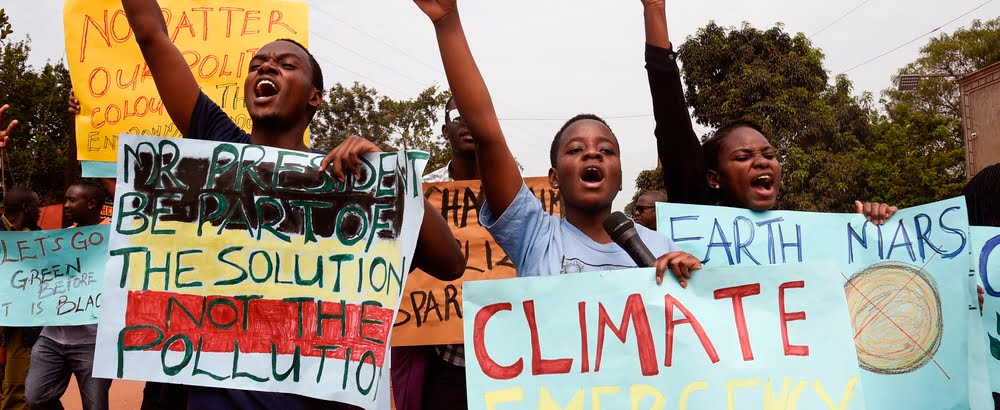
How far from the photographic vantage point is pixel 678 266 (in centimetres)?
216

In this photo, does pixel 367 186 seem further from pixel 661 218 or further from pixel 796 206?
pixel 796 206

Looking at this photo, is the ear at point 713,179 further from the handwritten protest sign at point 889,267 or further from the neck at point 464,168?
the neck at point 464,168

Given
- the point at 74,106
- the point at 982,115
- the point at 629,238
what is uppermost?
the point at 982,115

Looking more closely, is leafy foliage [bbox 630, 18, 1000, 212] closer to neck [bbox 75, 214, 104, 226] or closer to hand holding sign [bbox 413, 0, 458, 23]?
Answer: neck [bbox 75, 214, 104, 226]

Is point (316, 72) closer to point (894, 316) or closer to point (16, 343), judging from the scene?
point (894, 316)

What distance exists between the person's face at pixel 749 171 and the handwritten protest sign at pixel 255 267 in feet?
4.01

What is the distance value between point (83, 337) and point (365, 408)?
334cm

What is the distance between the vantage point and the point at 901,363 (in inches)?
103

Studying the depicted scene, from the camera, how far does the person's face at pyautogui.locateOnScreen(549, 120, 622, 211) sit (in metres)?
2.57

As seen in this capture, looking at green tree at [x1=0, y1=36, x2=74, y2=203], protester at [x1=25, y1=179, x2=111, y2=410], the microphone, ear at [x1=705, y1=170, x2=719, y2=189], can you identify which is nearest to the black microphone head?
the microphone

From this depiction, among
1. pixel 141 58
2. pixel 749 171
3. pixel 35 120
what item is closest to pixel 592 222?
pixel 749 171

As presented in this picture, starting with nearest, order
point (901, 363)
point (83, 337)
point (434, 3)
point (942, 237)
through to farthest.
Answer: point (434, 3), point (901, 363), point (942, 237), point (83, 337)

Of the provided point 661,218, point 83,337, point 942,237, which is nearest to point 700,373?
point 661,218

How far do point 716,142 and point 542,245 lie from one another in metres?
0.95
